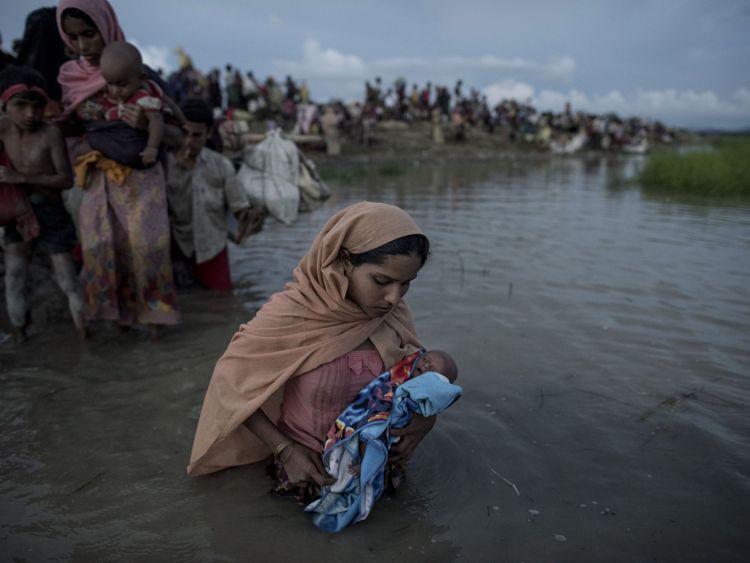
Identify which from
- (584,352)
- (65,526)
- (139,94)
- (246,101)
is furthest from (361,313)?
(246,101)

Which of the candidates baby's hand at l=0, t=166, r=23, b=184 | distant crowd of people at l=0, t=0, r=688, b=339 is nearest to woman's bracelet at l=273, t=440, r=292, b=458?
distant crowd of people at l=0, t=0, r=688, b=339

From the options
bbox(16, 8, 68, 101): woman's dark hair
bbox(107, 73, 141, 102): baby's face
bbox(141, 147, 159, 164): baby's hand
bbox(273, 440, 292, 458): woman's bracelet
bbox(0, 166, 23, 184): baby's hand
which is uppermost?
bbox(16, 8, 68, 101): woman's dark hair

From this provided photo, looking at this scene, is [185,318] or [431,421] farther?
[185,318]

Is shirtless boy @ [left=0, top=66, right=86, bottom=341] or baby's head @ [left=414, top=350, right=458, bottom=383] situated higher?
shirtless boy @ [left=0, top=66, right=86, bottom=341]

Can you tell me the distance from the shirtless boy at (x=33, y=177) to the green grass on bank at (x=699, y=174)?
38.1 feet

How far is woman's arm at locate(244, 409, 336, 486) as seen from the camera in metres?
2.03

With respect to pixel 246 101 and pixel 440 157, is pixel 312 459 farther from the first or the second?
pixel 440 157

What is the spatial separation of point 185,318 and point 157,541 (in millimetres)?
2496

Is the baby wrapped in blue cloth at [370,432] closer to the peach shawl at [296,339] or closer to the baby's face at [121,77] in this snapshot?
the peach shawl at [296,339]

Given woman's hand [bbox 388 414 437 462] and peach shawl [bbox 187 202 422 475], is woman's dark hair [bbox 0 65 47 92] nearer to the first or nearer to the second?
peach shawl [bbox 187 202 422 475]

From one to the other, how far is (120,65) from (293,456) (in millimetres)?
2697

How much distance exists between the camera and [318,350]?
2.08 meters

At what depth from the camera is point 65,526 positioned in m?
2.10

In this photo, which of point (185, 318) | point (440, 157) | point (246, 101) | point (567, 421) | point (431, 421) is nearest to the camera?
point (431, 421)
